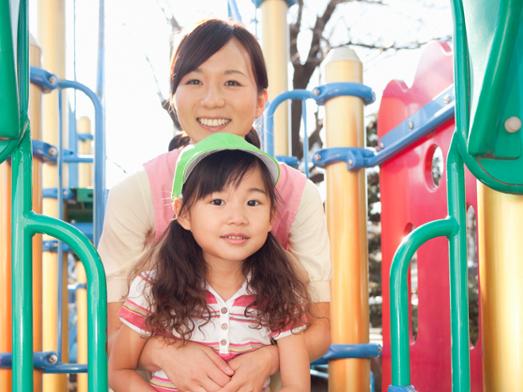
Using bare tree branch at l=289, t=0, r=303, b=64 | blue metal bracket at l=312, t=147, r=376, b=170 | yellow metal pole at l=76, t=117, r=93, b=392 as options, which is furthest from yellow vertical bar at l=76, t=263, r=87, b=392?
bare tree branch at l=289, t=0, r=303, b=64

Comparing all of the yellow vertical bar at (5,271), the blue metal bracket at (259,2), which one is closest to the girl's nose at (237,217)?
the yellow vertical bar at (5,271)

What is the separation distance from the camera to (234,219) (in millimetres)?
1470

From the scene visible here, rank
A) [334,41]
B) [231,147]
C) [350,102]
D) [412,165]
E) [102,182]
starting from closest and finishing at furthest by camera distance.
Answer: [231,147]
[412,165]
[350,102]
[102,182]
[334,41]

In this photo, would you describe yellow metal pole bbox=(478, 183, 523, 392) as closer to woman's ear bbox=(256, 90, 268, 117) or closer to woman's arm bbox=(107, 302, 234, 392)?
woman's arm bbox=(107, 302, 234, 392)

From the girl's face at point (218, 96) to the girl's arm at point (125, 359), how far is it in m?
0.54

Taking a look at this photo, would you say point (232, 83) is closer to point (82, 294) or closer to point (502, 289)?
point (502, 289)

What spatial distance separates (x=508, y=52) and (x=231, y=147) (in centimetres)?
63

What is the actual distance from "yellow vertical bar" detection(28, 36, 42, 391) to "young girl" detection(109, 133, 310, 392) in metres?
0.70

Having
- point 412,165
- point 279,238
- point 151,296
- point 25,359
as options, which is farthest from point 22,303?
point 412,165

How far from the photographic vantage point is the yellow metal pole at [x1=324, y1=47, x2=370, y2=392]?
2270 mm

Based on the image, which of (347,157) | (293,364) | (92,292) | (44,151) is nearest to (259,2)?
(347,157)

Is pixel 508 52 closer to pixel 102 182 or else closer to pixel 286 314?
pixel 286 314

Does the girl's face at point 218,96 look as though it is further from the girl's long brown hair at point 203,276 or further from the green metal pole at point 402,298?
the green metal pole at point 402,298

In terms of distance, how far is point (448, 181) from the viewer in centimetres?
113
